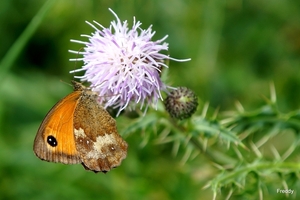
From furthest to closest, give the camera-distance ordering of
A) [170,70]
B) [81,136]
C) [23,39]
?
[170,70]
[23,39]
[81,136]

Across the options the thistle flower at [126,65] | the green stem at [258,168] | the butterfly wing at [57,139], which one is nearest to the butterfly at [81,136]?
the butterfly wing at [57,139]

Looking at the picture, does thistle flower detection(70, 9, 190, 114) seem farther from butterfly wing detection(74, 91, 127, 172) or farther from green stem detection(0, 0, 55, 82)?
green stem detection(0, 0, 55, 82)

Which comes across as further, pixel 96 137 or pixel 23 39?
pixel 23 39

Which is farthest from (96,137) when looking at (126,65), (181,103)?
(181,103)

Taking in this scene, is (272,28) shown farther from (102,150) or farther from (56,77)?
(102,150)

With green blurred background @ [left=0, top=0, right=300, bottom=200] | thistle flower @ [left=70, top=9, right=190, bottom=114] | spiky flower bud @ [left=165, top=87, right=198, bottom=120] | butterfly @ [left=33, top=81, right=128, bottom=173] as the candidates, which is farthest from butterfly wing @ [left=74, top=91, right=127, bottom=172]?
green blurred background @ [left=0, top=0, right=300, bottom=200]

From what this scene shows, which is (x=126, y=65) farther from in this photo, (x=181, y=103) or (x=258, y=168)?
(x=258, y=168)

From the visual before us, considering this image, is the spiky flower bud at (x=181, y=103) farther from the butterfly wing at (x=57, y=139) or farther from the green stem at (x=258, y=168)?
the butterfly wing at (x=57, y=139)
